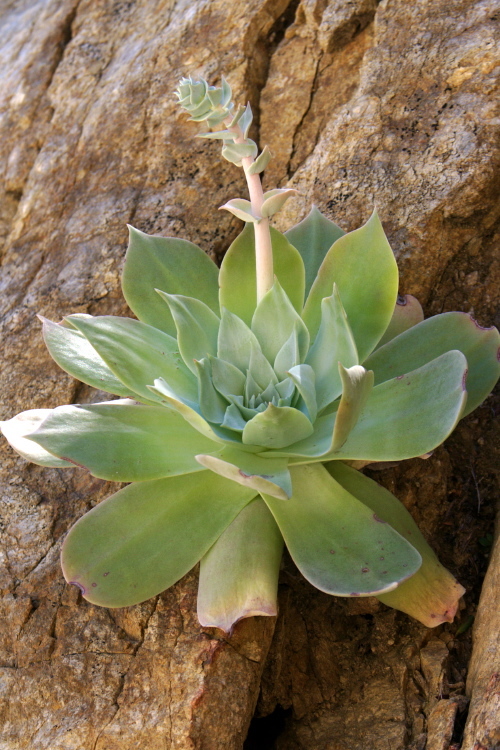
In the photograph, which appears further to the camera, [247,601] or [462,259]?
[462,259]

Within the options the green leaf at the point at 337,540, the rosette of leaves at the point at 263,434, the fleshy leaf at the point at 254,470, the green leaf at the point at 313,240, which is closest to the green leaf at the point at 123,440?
the rosette of leaves at the point at 263,434

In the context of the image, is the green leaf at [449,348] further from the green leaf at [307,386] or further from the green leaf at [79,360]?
the green leaf at [79,360]

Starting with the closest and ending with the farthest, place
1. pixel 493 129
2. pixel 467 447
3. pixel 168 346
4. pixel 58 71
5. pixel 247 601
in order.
Answer: 1. pixel 247 601
2. pixel 168 346
3. pixel 467 447
4. pixel 493 129
5. pixel 58 71

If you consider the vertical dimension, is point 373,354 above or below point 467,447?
above

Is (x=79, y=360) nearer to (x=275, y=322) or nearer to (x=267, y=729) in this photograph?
(x=275, y=322)

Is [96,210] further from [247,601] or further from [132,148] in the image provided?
[247,601]

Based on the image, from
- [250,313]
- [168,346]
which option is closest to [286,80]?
[250,313]

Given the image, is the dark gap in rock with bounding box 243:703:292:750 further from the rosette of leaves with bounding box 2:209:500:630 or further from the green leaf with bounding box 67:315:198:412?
the green leaf with bounding box 67:315:198:412
